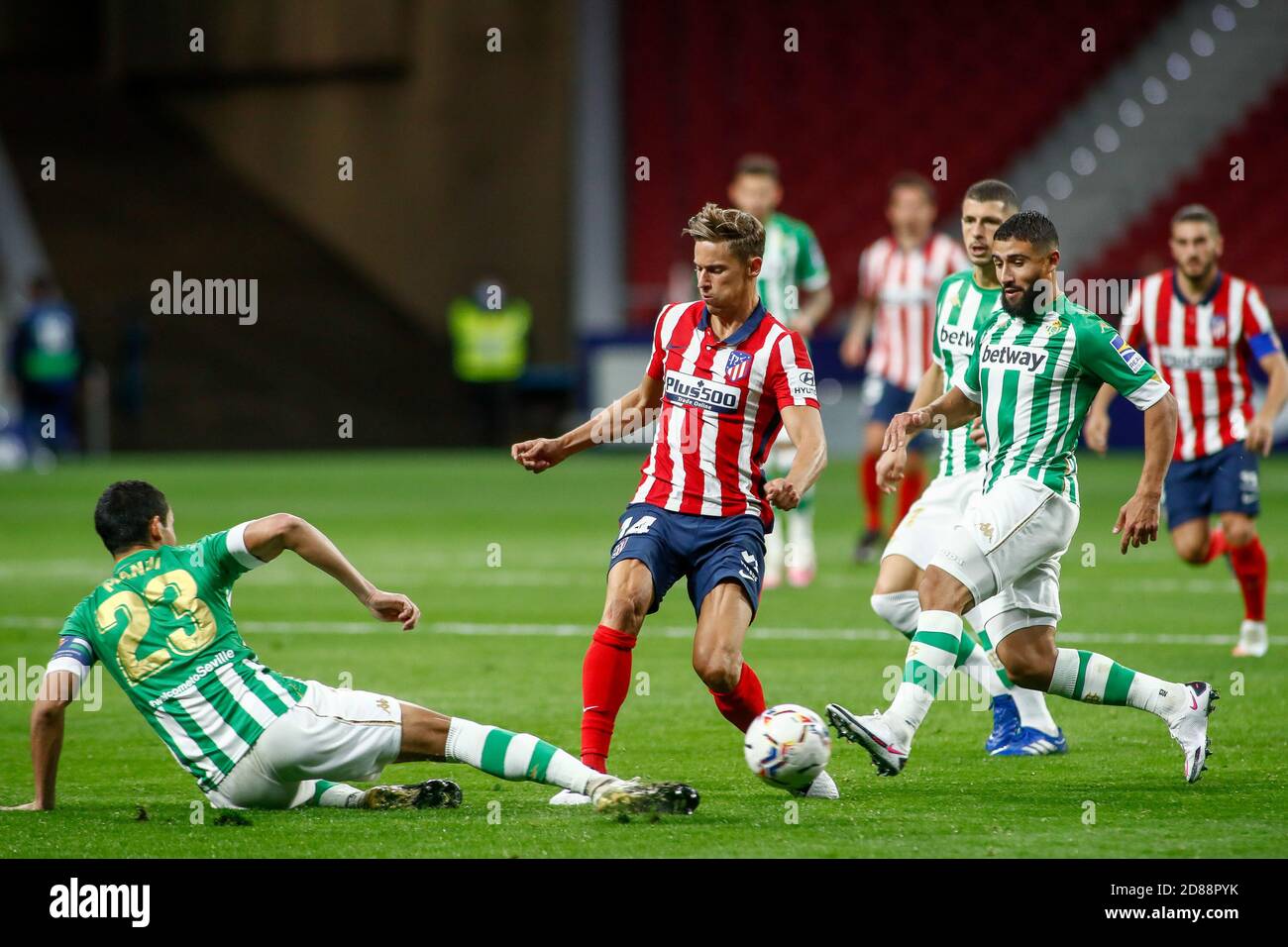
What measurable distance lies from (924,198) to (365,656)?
4701 mm

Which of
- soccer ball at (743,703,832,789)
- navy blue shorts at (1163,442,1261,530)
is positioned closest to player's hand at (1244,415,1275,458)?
navy blue shorts at (1163,442,1261,530)

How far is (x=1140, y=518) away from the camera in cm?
565

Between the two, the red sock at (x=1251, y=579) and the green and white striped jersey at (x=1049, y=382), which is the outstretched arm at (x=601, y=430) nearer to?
the green and white striped jersey at (x=1049, y=382)

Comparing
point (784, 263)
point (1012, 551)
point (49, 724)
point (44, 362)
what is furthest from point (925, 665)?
point (44, 362)

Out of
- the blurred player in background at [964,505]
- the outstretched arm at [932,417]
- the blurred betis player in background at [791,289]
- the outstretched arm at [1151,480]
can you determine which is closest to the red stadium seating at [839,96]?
the blurred betis player in background at [791,289]

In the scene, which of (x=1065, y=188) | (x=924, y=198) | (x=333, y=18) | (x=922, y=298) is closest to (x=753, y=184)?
(x=924, y=198)

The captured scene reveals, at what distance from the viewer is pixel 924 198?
11.5 meters

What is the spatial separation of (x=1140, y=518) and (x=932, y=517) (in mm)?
1405

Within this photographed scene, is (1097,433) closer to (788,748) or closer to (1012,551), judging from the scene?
(1012,551)

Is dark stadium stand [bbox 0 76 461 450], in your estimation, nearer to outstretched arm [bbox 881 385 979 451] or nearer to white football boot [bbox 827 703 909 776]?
outstretched arm [bbox 881 385 979 451]

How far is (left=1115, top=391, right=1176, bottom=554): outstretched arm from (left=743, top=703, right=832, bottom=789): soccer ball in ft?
3.56

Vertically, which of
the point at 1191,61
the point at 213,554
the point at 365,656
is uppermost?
the point at 1191,61

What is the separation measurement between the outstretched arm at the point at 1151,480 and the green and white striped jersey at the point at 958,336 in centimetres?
104

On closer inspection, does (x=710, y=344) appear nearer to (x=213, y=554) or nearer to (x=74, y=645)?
(x=213, y=554)
